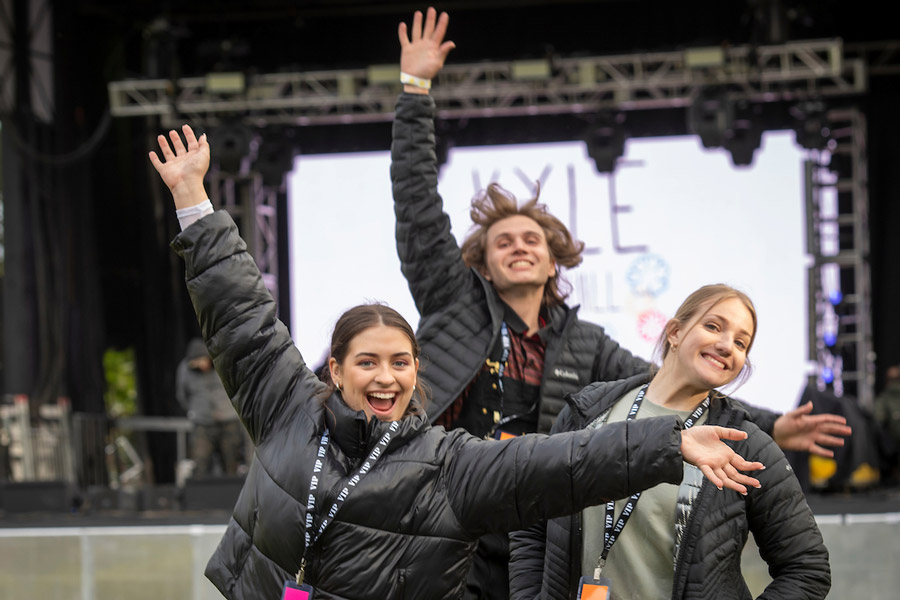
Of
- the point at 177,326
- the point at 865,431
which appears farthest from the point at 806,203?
the point at 177,326

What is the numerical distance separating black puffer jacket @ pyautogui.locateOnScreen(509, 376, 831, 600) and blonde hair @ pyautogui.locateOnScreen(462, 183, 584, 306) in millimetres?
813

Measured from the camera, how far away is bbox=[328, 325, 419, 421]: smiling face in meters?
1.96

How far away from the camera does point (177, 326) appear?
10922 millimetres

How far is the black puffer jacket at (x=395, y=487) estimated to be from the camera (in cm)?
178

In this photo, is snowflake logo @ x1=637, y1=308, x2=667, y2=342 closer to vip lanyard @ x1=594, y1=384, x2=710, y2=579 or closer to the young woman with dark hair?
vip lanyard @ x1=594, y1=384, x2=710, y2=579

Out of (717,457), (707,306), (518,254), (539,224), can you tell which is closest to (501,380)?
(518,254)

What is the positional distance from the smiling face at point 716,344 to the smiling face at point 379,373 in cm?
53

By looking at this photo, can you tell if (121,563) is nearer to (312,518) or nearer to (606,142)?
(312,518)

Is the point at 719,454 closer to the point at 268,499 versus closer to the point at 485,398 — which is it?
the point at 268,499

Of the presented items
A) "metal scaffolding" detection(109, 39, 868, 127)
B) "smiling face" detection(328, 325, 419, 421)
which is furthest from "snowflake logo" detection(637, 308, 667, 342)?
"smiling face" detection(328, 325, 419, 421)

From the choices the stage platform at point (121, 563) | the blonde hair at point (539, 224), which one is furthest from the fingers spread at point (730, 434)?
the stage platform at point (121, 563)

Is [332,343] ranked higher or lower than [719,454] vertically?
higher

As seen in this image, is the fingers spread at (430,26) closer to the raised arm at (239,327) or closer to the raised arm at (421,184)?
the raised arm at (421,184)

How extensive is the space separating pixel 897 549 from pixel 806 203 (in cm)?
469
